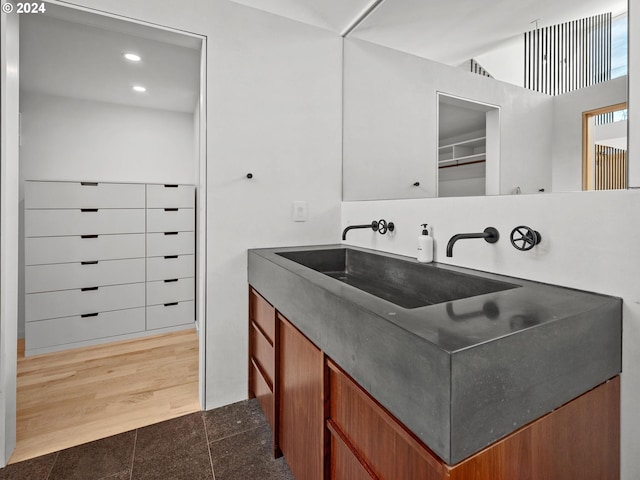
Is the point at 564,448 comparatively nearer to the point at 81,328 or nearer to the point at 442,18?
the point at 442,18

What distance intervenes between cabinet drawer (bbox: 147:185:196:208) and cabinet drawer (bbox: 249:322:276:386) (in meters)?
1.81

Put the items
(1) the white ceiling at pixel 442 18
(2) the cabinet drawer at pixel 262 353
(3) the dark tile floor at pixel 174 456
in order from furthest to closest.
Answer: (2) the cabinet drawer at pixel 262 353 < (3) the dark tile floor at pixel 174 456 < (1) the white ceiling at pixel 442 18

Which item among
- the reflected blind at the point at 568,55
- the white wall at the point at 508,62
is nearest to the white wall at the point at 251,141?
the white wall at the point at 508,62

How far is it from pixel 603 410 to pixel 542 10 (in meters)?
1.17

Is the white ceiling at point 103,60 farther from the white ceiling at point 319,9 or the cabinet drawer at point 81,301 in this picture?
the cabinet drawer at point 81,301

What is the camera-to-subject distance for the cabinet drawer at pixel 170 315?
3.02 m

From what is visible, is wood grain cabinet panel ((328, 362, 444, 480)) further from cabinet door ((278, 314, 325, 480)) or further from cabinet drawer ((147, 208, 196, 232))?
cabinet drawer ((147, 208, 196, 232))

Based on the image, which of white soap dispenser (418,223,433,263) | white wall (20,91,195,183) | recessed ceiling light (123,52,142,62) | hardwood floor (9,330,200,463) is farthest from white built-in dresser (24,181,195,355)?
white soap dispenser (418,223,433,263)

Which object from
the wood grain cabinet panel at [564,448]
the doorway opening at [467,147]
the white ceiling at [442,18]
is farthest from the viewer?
the doorway opening at [467,147]

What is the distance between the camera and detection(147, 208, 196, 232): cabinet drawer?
9.95 ft

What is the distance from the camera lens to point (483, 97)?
120cm

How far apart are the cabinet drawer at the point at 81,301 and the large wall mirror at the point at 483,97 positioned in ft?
7.40

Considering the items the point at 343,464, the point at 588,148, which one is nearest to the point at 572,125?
the point at 588,148

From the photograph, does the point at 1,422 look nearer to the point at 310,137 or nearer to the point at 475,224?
the point at 310,137
